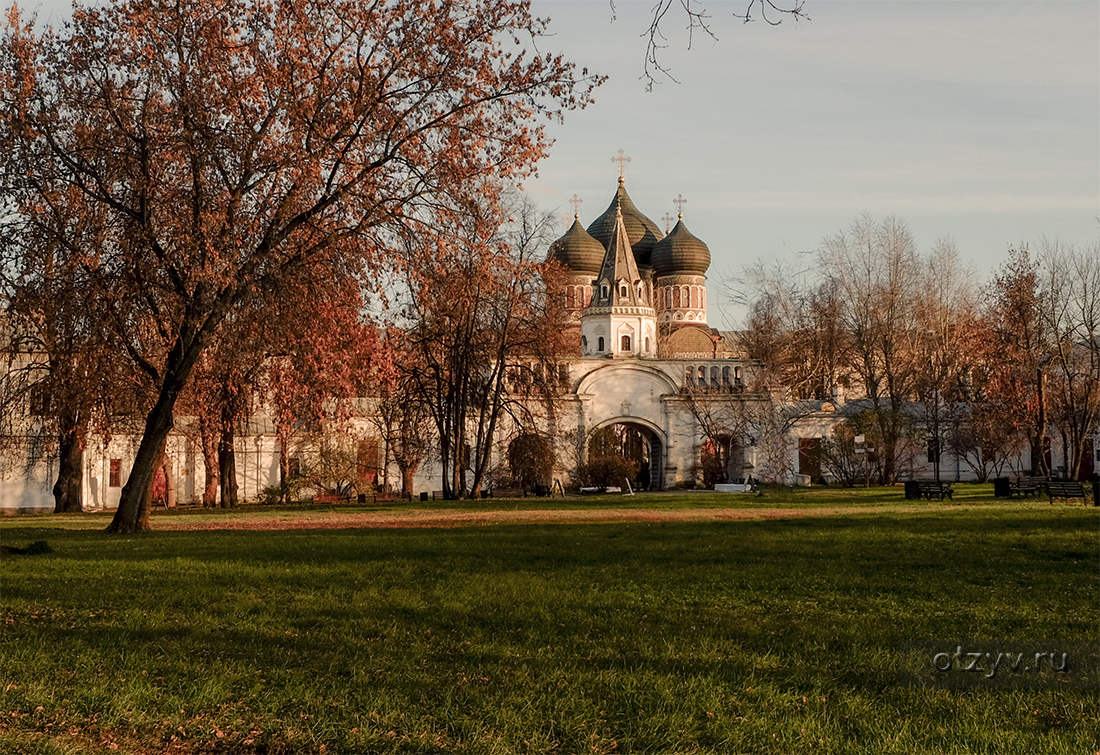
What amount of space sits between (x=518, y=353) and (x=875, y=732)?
107 feet

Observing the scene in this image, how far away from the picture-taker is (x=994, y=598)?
9.25 m

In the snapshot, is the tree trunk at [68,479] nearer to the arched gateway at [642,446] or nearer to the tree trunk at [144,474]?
the tree trunk at [144,474]

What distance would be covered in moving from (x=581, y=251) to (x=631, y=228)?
987 cm

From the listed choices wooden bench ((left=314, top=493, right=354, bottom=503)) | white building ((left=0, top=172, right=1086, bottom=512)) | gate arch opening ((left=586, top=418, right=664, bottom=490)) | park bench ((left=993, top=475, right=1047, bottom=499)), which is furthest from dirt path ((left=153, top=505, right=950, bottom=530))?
gate arch opening ((left=586, top=418, right=664, bottom=490))

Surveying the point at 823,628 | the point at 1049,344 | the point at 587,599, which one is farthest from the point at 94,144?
the point at 1049,344

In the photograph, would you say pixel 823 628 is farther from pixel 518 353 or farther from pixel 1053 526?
pixel 518 353

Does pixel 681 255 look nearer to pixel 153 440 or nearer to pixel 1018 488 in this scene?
pixel 1018 488

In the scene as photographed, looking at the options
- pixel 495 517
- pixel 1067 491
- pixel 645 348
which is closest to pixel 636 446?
pixel 645 348

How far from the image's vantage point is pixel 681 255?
236 ft

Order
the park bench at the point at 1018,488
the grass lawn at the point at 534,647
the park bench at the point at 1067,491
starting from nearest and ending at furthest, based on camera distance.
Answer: the grass lawn at the point at 534,647 → the park bench at the point at 1067,491 → the park bench at the point at 1018,488

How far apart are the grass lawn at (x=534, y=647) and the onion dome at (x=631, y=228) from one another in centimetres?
5997

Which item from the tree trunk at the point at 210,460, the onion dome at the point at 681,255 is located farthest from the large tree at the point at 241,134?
the onion dome at the point at 681,255

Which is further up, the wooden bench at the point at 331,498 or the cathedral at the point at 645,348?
the cathedral at the point at 645,348

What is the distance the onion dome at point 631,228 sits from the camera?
237 feet
